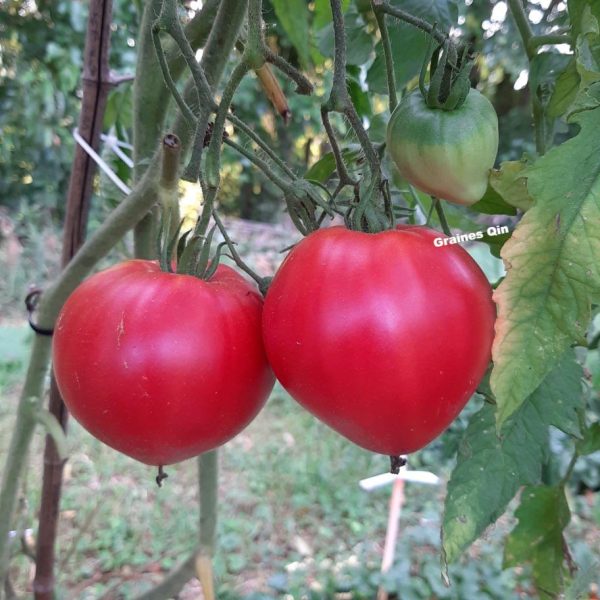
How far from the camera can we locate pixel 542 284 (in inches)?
11.8

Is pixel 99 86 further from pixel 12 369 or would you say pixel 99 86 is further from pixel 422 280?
pixel 12 369

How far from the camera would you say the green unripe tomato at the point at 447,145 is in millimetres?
357

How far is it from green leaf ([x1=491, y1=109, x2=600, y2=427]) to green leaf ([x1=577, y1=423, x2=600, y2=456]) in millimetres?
304

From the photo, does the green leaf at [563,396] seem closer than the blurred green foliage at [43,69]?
Yes

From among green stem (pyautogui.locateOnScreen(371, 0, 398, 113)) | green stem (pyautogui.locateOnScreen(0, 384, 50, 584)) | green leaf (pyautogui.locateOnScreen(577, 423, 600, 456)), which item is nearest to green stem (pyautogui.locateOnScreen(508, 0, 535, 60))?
green stem (pyautogui.locateOnScreen(371, 0, 398, 113))

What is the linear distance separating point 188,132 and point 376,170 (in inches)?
7.3

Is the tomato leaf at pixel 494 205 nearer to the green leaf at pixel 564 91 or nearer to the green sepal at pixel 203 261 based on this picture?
the green leaf at pixel 564 91

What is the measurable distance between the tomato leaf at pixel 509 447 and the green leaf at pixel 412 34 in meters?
0.28

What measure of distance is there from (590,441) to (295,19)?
0.44m

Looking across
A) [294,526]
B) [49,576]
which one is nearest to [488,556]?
[294,526]

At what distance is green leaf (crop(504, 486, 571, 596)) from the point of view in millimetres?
629

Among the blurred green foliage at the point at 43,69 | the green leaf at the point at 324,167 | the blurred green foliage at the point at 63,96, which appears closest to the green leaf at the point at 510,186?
the green leaf at the point at 324,167

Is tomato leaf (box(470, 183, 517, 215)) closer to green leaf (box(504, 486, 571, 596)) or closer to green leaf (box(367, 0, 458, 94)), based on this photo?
green leaf (box(367, 0, 458, 94))

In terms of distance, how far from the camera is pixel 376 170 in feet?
1.26
